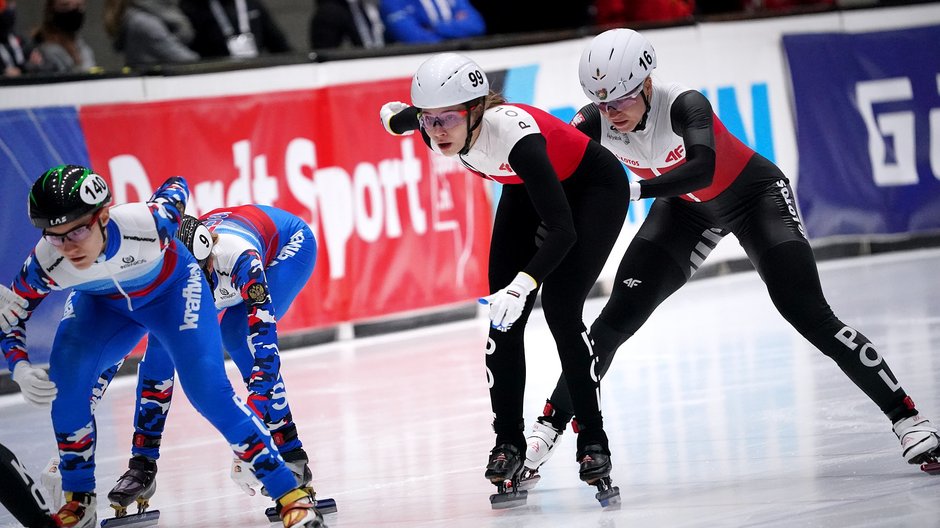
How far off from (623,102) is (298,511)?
2.03m

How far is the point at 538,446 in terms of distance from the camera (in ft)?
16.4

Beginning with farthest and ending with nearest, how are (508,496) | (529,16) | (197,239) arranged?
(529,16) → (197,239) → (508,496)

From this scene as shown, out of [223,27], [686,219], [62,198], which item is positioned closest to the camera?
[62,198]

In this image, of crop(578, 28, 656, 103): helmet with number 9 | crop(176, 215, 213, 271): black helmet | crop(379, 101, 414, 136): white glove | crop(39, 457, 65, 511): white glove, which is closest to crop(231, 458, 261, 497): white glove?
crop(39, 457, 65, 511): white glove

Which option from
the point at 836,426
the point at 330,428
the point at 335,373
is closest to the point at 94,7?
the point at 335,373

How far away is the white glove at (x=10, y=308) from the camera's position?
436cm

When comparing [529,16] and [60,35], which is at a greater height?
[60,35]

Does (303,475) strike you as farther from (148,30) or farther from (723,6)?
(723,6)

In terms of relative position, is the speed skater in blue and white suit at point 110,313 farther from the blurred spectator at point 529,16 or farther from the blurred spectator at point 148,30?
the blurred spectator at point 529,16

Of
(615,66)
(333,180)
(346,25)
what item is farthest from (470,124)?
(346,25)

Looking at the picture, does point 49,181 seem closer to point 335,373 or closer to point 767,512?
point 767,512

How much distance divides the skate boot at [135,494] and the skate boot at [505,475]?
1394 millimetres

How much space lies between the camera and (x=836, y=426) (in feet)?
18.1

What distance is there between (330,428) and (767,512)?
3036mm
